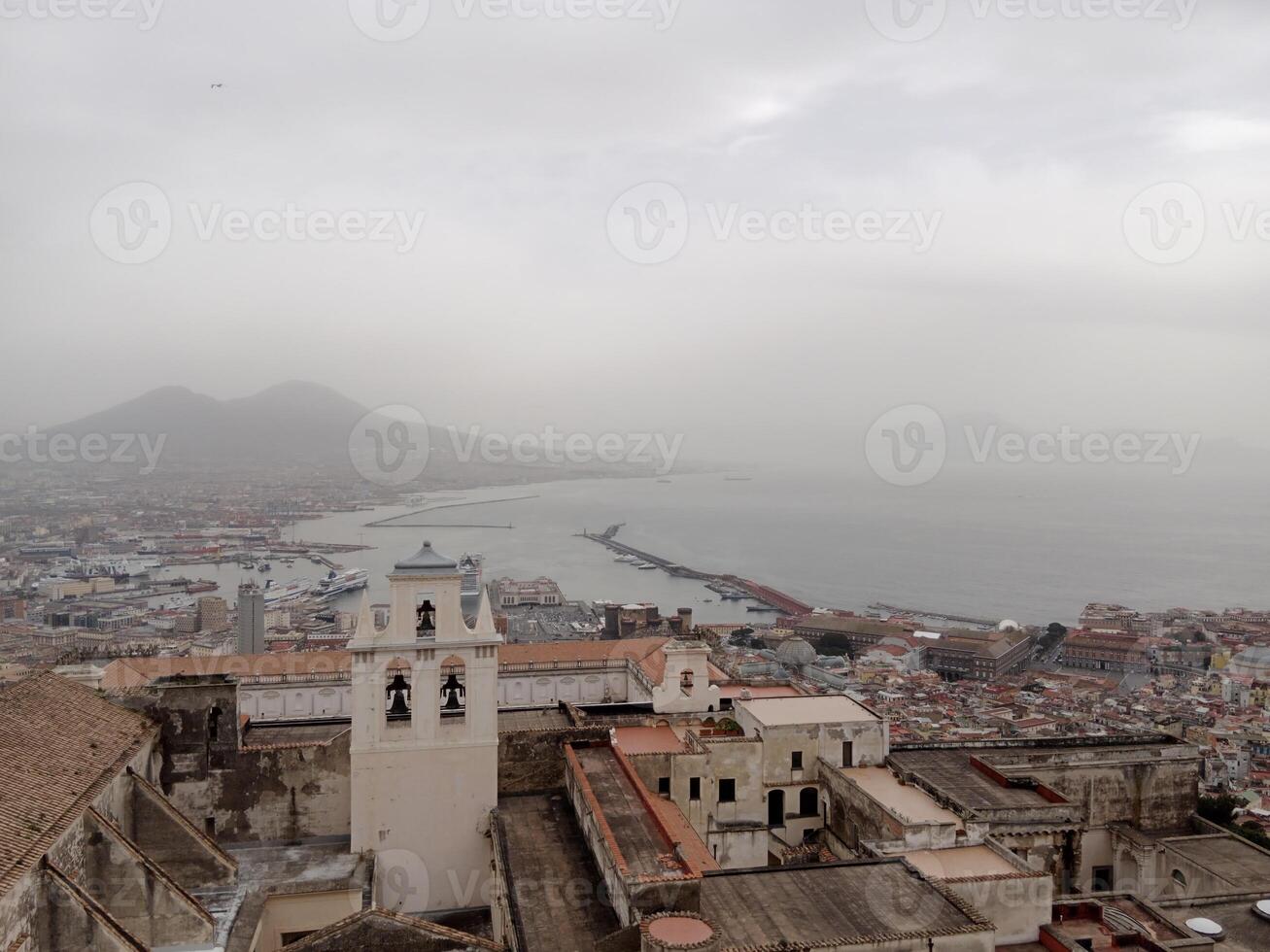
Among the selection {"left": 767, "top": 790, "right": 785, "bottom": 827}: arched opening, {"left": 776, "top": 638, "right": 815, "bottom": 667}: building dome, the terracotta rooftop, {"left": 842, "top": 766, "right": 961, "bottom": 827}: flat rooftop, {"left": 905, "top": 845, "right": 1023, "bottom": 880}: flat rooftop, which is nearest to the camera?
the terracotta rooftop

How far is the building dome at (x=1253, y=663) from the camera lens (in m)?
50.8

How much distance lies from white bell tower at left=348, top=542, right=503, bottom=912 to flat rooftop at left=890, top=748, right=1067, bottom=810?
7457mm

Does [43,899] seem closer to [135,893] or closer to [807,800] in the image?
[135,893]

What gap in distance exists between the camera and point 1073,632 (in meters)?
62.1

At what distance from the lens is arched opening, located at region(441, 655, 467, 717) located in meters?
11.9

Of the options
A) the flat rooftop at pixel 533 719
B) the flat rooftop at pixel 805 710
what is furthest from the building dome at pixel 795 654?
the flat rooftop at pixel 533 719

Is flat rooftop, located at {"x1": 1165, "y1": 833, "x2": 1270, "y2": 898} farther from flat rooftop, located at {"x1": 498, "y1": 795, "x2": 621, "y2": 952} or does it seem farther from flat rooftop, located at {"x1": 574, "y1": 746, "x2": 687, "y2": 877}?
flat rooftop, located at {"x1": 498, "y1": 795, "x2": 621, "y2": 952}

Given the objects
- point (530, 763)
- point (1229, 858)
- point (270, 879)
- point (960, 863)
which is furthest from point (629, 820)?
point (1229, 858)

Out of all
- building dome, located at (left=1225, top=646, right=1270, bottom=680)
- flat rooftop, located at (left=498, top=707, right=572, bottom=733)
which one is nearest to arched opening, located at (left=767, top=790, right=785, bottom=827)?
flat rooftop, located at (left=498, top=707, right=572, bottom=733)

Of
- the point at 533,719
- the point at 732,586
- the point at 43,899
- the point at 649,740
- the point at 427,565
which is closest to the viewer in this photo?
the point at 43,899

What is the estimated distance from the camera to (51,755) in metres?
9.80

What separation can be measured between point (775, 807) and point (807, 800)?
60cm

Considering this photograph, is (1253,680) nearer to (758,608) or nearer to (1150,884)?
→ (758,608)

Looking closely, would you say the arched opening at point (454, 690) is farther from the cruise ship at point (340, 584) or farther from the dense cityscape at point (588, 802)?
the cruise ship at point (340, 584)
